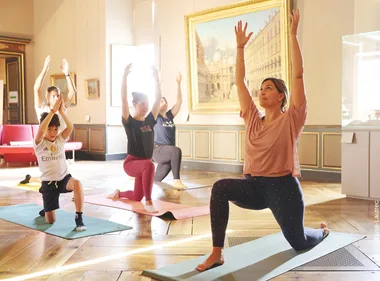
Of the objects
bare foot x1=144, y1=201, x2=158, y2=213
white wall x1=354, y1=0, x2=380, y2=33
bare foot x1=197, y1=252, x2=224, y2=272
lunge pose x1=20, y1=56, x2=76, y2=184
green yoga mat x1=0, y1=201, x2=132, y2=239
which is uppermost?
white wall x1=354, y1=0, x2=380, y2=33

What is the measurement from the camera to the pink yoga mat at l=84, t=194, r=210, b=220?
4.20 m

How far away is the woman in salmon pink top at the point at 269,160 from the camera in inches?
101

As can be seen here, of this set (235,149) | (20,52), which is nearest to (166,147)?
(235,149)

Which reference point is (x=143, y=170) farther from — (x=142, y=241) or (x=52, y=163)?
(x=142, y=241)

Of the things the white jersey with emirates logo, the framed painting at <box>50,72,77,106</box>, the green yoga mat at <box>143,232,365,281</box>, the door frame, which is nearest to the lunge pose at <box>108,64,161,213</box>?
the white jersey with emirates logo

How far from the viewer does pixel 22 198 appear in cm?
522

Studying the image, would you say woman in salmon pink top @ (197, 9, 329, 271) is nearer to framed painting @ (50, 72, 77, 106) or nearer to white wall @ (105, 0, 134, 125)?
white wall @ (105, 0, 134, 125)

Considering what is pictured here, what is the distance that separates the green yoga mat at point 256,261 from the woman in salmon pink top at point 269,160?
0.10 m

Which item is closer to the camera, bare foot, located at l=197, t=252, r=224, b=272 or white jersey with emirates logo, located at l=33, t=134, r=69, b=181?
bare foot, located at l=197, t=252, r=224, b=272

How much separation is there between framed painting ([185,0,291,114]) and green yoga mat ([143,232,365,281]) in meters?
4.11

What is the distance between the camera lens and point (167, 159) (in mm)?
6000

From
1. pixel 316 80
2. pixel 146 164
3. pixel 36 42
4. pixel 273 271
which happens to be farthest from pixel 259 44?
pixel 36 42

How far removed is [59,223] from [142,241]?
36.3 inches

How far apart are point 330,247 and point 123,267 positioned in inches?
51.9
